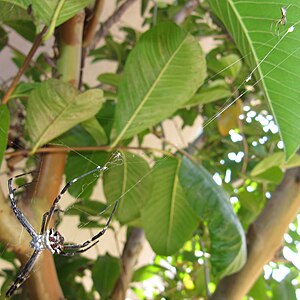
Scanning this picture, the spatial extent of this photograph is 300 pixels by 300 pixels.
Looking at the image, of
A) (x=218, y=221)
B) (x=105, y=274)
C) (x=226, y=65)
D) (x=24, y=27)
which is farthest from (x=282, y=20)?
(x=105, y=274)

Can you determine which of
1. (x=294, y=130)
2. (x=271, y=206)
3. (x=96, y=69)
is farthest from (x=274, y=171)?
(x=96, y=69)

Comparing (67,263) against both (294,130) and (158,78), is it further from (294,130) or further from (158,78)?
(294,130)

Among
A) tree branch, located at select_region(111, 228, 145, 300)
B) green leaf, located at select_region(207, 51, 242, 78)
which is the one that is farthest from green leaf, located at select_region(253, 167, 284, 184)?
tree branch, located at select_region(111, 228, 145, 300)

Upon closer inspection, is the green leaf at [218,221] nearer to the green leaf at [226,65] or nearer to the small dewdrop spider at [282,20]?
the green leaf at [226,65]

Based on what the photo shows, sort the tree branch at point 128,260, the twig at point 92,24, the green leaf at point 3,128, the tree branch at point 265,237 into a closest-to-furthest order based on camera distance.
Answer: the green leaf at point 3,128 < the twig at point 92,24 < the tree branch at point 265,237 < the tree branch at point 128,260

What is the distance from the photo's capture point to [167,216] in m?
0.71

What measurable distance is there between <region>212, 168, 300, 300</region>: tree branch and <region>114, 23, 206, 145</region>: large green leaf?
305 millimetres

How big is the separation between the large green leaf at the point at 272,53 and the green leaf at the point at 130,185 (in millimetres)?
242

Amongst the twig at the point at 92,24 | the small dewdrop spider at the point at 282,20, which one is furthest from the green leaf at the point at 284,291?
the small dewdrop spider at the point at 282,20

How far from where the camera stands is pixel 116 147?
607mm

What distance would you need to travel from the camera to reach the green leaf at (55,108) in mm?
514

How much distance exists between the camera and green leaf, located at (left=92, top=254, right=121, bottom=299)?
94cm

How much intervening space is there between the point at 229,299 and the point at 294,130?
1.41ft

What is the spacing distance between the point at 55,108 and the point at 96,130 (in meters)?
0.10
